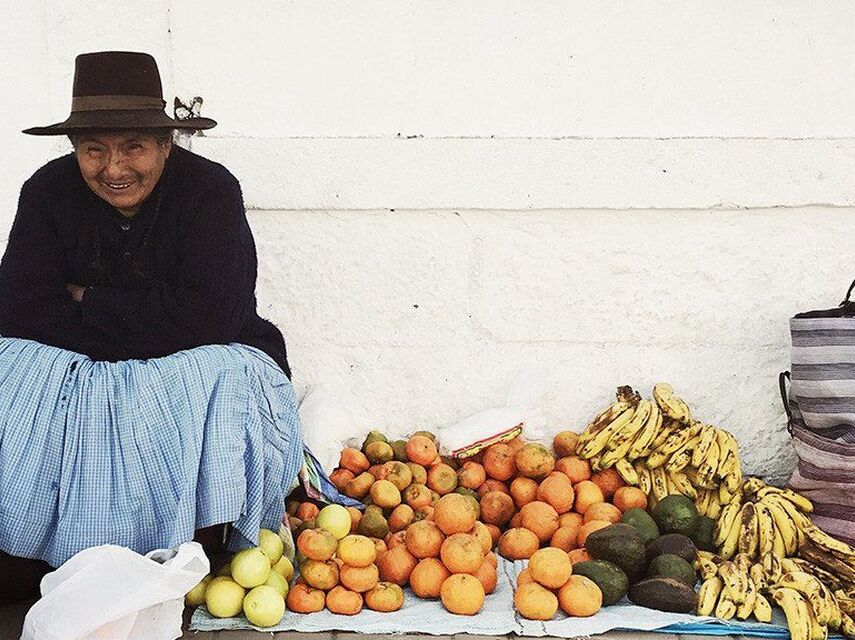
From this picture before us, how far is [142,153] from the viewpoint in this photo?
3387 mm

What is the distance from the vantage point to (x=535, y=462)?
4.09m

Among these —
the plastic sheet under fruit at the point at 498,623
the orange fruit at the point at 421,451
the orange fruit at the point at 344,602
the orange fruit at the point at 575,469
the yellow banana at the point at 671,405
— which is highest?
the yellow banana at the point at 671,405

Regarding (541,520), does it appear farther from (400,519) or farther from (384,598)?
(384,598)

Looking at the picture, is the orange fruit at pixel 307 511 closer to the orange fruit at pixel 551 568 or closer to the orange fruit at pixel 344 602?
the orange fruit at pixel 344 602

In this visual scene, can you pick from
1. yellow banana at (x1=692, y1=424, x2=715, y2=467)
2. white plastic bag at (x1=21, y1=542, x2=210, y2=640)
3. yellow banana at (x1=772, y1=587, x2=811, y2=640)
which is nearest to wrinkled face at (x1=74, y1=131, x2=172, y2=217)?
white plastic bag at (x1=21, y1=542, x2=210, y2=640)

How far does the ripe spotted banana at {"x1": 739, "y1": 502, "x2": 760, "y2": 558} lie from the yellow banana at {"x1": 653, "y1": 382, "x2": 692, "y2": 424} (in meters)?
0.53

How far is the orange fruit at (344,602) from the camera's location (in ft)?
11.1

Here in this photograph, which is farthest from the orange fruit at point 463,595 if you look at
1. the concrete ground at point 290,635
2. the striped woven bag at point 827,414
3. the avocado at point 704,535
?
the striped woven bag at point 827,414

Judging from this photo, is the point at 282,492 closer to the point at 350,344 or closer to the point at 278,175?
the point at 350,344

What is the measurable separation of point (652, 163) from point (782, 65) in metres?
0.72

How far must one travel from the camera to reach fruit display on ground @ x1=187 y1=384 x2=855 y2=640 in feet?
11.1

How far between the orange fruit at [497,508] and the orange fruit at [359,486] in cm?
48

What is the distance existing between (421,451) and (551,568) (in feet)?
3.27

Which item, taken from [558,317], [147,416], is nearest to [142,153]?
[147,416]
